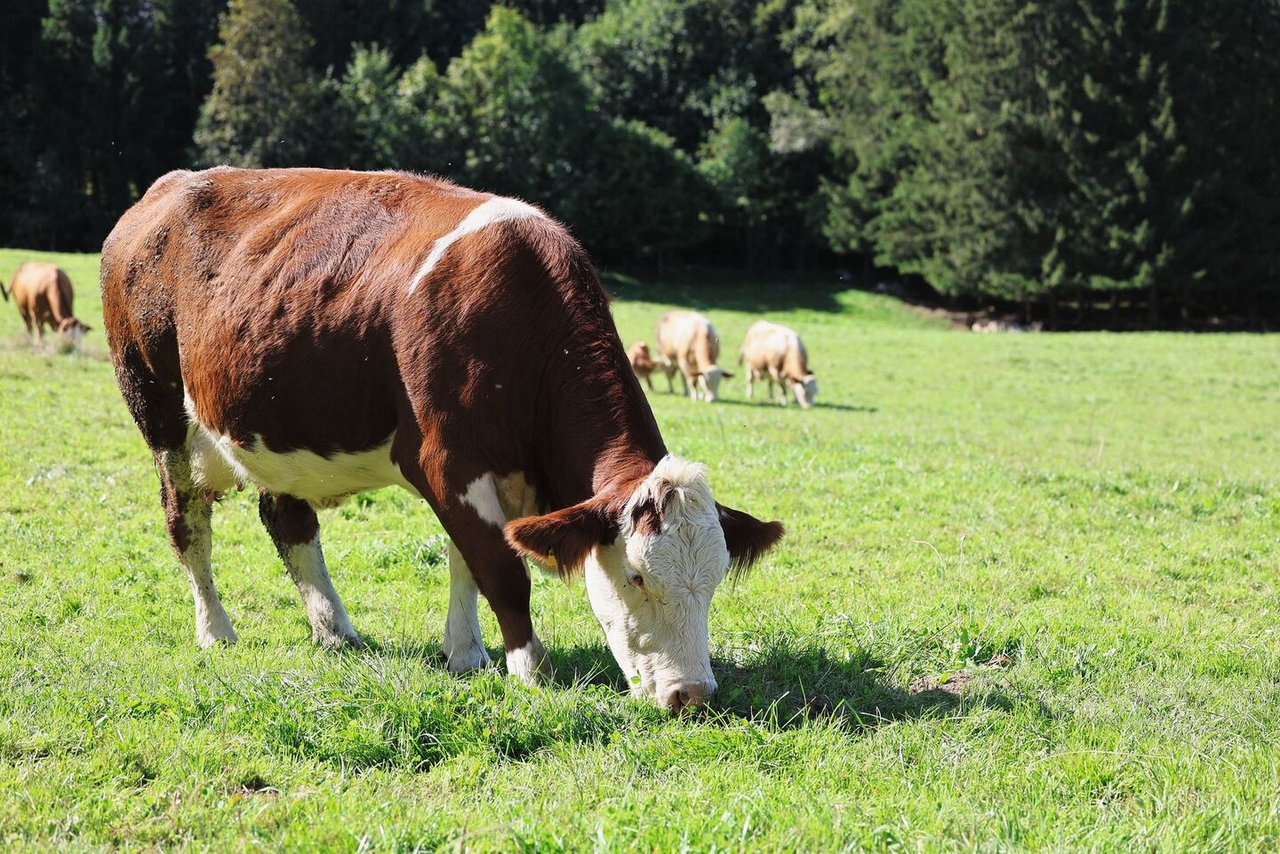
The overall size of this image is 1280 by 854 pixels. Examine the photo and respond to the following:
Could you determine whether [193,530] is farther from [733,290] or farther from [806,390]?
[733,290]

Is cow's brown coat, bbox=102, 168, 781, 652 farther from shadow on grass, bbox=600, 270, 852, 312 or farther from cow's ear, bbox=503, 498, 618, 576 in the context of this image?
shadow on grass, bbox=600, 270, 852, 312

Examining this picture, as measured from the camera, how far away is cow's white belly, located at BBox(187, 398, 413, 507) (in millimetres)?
6004

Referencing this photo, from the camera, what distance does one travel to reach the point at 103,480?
1014 centimetres

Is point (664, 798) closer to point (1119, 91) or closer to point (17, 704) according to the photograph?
point (17, 704)

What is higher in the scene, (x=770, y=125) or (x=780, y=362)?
(x=770, y=125)

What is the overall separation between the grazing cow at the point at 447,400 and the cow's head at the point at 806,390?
17.8 metres

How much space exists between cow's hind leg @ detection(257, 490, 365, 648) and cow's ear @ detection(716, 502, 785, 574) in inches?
93.8

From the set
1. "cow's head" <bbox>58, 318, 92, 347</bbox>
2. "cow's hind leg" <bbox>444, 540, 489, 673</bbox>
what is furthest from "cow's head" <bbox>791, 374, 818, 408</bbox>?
"cow's hind leg" <bbox>444, 540, 489, 673</bbox>

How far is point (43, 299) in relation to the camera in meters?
23.2

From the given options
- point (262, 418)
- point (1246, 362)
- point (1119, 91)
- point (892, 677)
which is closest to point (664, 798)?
point (892, 677)

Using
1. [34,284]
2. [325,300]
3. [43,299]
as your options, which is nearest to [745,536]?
[325,300]

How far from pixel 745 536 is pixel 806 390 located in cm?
1889

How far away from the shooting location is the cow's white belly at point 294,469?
19.7 ft

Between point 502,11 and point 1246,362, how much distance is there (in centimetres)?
4058
